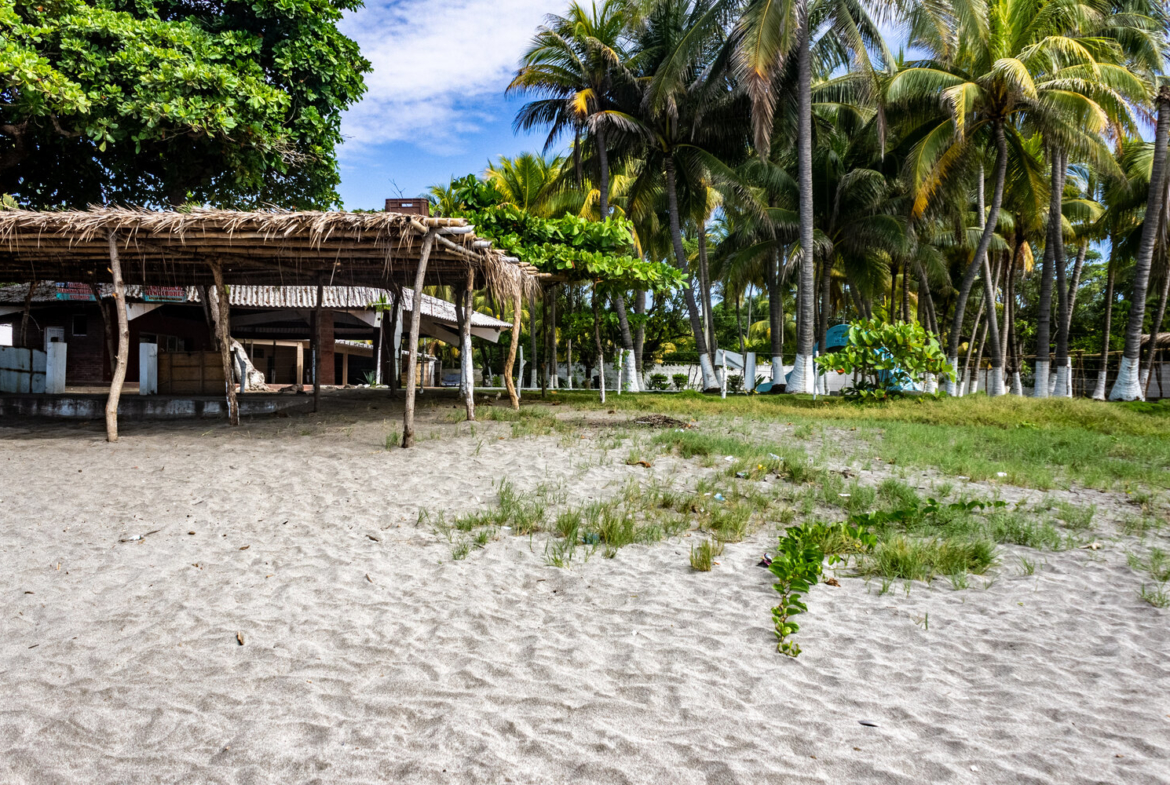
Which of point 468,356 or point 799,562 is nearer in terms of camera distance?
point 799,562

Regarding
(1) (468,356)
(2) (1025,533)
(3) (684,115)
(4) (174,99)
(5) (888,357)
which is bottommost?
(2) (1025,533)

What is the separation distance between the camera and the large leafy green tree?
36.1 ft

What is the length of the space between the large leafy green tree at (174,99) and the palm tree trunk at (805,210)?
10.3 meters

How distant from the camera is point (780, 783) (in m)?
2.26

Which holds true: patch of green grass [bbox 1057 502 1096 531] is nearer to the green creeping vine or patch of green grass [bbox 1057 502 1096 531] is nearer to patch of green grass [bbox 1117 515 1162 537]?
patch of green grass [bbox 1117 515 1162 537]

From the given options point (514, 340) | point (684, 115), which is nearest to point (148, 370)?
point (514, 340)

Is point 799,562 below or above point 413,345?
below

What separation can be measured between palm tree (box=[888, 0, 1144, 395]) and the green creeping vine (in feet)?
45.1

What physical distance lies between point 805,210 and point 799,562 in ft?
47.6

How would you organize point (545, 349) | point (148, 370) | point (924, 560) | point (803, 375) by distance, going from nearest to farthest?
point (924, 560) < point (148, 370) < point (803, 375) < point (545, 349)

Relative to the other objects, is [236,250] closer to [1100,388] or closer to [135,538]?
[135,538]

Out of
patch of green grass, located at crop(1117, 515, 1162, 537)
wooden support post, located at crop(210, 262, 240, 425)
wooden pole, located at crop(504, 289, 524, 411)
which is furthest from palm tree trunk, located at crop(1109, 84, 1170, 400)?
wooden support post, located at crop(210, 262, 240, 425)

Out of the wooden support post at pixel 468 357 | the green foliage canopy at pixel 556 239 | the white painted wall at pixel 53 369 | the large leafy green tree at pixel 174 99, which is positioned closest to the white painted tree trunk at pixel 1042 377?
the green foliage canopy at pixel 556 239

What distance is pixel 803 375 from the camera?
1723cm
